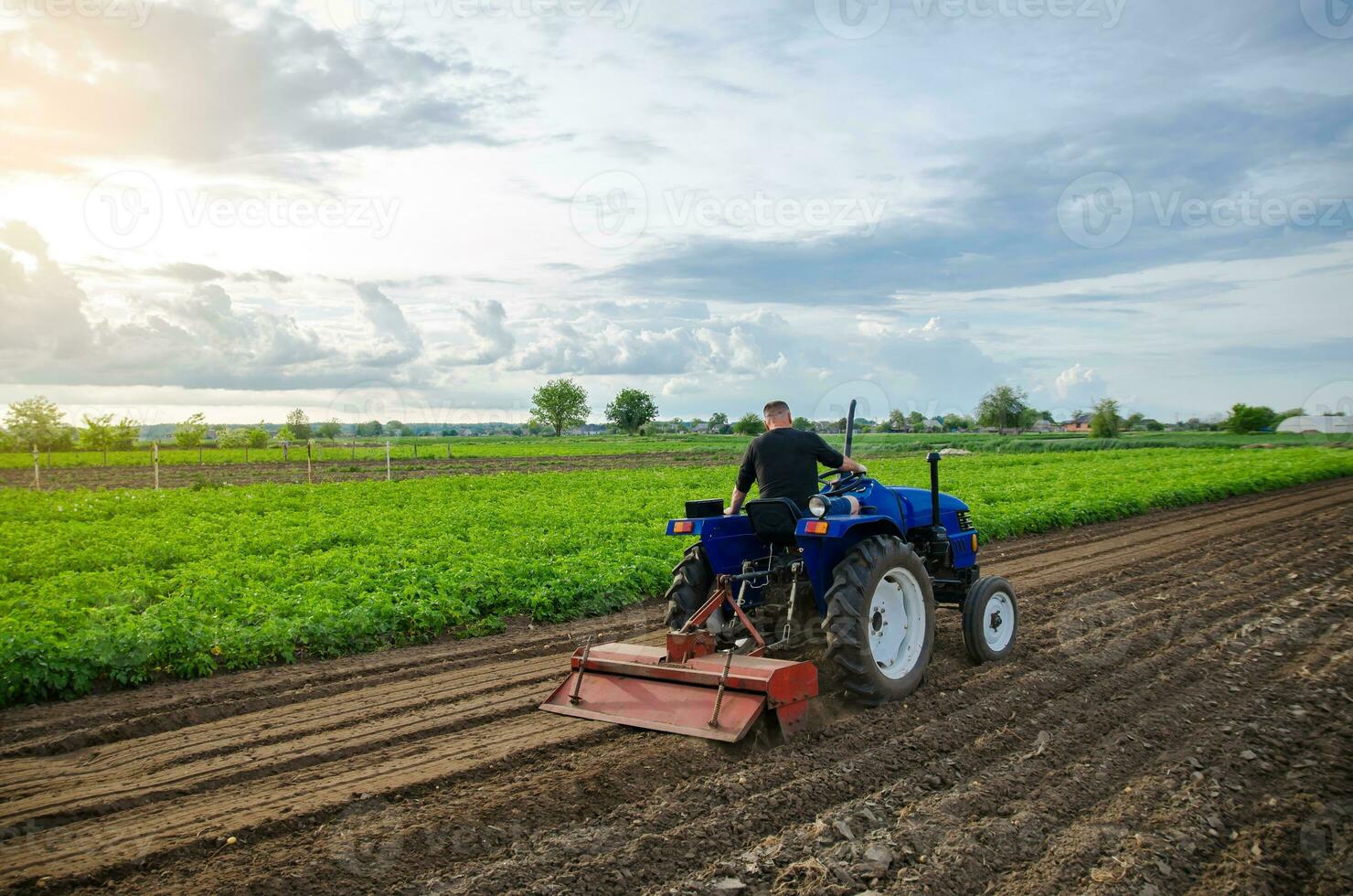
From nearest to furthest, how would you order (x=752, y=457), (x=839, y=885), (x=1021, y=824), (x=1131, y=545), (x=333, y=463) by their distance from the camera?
(x=839, y=885) → (x=1021, y=824) → (x=752, y=457) → (x=1131, y=545) → (x=333, y=463)

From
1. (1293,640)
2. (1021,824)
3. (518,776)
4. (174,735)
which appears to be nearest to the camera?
(1021,824)

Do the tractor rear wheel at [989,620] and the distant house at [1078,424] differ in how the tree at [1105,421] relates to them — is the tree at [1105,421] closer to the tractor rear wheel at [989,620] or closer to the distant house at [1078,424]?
the distant house at [1078,424]

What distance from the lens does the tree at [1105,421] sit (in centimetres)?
6831

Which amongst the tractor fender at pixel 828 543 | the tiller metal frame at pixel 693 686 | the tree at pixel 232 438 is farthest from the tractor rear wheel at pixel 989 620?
the tree at pixel 232 438

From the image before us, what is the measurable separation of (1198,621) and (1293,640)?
35.9 inches

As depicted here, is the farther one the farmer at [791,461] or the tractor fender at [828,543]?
the farmer at [791,461]

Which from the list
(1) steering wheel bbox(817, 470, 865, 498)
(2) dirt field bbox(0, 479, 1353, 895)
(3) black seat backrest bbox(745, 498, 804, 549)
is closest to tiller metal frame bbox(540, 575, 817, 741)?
(2) dirt field bbox(0, 479, 1353, 895)

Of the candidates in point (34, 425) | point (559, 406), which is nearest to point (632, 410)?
point (559, 406)

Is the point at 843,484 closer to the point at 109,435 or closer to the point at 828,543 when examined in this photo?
the point at 828,543

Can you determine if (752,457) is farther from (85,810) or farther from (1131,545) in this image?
(1131,545)

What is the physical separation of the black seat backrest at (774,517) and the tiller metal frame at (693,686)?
0.47m

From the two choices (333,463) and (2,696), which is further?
(333,463)

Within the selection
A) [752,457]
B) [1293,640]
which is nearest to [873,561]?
[752,457]

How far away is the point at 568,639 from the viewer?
8664mm
